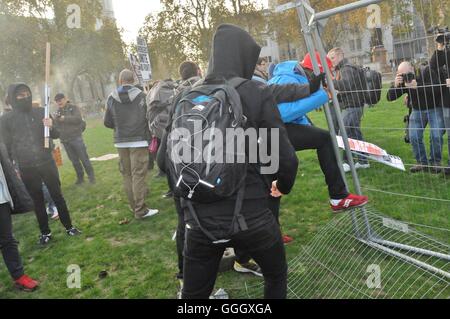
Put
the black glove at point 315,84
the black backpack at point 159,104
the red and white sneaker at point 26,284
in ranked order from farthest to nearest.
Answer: the black backpack at point 159,104, the red and white sneaker at point 26,284, the black glove at point 315,84

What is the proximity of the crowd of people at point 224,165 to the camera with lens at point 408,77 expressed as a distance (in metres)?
0.01

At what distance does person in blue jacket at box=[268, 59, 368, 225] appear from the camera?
9.67 ft

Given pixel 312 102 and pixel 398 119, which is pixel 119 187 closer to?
pixel 312 102

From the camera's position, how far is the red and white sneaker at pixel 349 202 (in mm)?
→ 3264

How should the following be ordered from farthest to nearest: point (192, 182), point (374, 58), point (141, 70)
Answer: point (141, 70) → point (374, 58) → point (192, 182)

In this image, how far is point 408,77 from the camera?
127 inches

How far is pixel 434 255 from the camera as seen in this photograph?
138 inches

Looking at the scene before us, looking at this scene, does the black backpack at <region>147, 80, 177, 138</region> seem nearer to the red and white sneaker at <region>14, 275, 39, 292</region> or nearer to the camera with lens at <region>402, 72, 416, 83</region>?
the red and white sneaker at <region>14, 275, 39, 292</region>

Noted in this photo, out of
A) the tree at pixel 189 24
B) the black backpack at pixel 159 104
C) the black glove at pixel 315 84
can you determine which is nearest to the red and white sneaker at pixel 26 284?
the black backpack at pixel 159 104

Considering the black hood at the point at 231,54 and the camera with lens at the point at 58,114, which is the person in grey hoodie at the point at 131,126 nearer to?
the camera with lens at the point at 58,114

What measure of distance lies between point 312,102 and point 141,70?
15.1 ft

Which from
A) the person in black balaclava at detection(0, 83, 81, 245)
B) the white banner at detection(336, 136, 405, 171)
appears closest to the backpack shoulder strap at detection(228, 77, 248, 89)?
the white banner at detection(336, 136, 405, 171)

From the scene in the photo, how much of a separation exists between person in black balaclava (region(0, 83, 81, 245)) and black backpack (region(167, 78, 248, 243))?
370 cm
